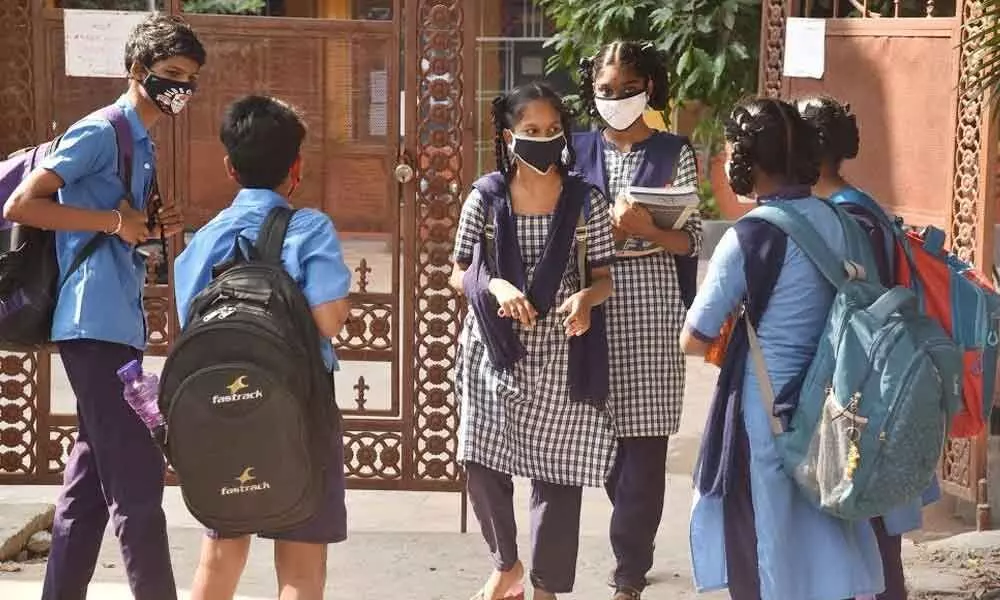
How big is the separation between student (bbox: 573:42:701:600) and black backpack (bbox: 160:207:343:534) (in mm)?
1613

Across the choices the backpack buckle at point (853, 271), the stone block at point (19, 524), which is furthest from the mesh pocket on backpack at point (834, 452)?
the stone block at point (19, 524)

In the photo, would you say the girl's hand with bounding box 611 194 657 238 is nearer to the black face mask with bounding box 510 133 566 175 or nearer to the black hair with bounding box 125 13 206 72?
the black face mask with bounding box 510 133 566 175

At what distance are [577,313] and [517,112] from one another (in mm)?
622

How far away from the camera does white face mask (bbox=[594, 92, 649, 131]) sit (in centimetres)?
509

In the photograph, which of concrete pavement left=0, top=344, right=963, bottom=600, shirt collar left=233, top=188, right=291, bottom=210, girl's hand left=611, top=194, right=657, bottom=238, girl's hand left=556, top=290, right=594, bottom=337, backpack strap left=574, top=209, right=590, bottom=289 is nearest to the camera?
shirt collar left=233, top=188, right=291, bottom=210

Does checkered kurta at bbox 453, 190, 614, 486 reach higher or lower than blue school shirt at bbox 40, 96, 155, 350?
lower

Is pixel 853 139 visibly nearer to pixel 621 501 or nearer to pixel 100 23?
pixel 621 501

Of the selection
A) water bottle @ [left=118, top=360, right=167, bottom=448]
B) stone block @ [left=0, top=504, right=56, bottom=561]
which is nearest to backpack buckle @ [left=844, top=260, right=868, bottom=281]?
water bottle @ [left=118, top=360, right=167, bottom=448]

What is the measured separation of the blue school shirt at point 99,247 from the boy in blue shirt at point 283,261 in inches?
16.8

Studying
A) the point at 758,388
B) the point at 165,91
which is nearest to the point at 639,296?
the point at 758,388

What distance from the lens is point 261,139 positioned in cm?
378

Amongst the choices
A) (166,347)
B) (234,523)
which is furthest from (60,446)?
(234,523)

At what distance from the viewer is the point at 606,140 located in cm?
525

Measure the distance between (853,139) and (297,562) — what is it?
1.93 m
